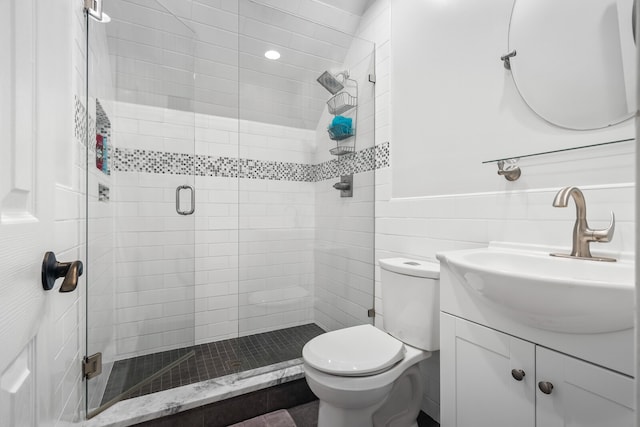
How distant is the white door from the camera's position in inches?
16.3

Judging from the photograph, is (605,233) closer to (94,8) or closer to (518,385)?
(518,385)

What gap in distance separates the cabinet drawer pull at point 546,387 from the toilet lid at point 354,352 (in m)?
0.53

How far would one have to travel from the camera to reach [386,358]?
1179 mm

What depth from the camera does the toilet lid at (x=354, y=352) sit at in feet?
3.68

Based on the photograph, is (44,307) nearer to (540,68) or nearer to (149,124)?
(149,124)

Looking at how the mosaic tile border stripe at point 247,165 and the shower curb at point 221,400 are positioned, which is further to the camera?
Result: the mosaic tile border stripe at point 247,165

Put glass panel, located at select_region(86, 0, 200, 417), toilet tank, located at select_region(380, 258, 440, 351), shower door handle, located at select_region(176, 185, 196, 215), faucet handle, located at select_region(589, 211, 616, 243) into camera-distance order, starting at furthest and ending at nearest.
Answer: shower door handle, located at select_region(176, 185, 196, 215), glass panel, located at select_region(86, 0, 200, 417), toilet tank, located at select_region(380, 258, 440, 351), faucet handle, located at select_region(589, 211, 616, 243)

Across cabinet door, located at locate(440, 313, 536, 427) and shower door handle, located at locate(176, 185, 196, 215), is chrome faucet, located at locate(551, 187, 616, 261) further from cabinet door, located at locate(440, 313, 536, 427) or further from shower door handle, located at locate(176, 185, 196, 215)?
shower door handle, located at locate(176, 185, 196, 215)

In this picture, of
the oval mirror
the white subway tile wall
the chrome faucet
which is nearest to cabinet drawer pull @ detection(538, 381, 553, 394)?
the chrome faucet

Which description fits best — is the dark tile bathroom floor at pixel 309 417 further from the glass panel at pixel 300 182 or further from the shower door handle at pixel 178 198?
the shower door handle at pixel 178 198

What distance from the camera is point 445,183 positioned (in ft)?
4.73

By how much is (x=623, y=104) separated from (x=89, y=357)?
7.34 ft

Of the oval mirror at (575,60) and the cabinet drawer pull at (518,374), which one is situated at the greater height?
the oval mirror at (575,60)

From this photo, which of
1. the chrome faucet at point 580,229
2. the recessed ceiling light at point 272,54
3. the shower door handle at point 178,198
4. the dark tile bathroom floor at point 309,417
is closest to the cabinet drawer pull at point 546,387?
the chrome faucet at point 580,229
